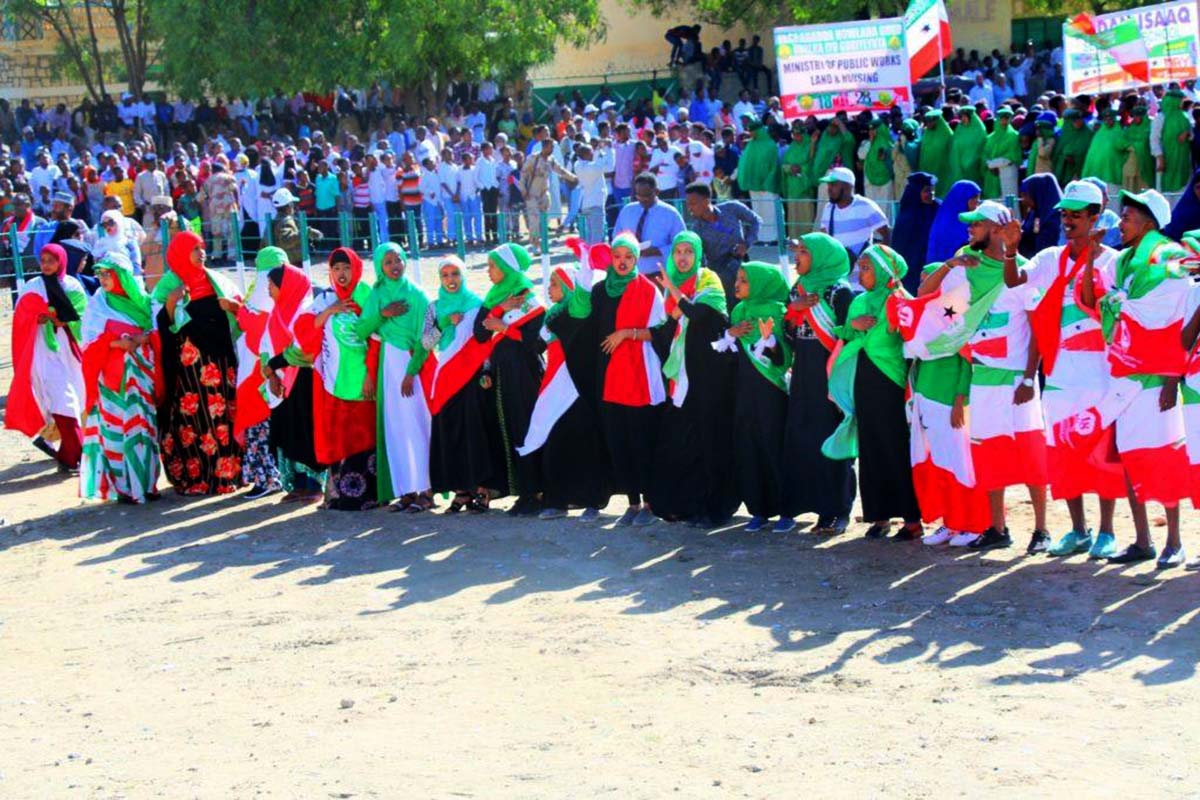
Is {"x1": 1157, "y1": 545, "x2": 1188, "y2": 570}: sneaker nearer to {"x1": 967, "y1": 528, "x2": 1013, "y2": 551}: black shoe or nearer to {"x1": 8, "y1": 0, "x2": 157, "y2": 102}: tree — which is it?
{"x1": 967, "y1": 528, "x2": 1013, "y2": 551}: black shoe

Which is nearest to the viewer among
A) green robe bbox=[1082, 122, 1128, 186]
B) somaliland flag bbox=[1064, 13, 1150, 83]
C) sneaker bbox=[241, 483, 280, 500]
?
sneaker bbox=[241, 483, 280, 500]

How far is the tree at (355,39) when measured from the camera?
3086 centimetres

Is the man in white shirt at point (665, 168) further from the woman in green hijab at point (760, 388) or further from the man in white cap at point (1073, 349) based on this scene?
the man in white cap at point (1073, 349)

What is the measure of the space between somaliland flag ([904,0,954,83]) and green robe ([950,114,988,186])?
3.27 ft

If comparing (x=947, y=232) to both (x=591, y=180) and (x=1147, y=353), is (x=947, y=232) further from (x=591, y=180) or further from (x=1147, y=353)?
(x=591, y=180)

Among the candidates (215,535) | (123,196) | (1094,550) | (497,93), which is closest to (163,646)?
(215,535)

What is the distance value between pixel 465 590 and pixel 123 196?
54.1 feet

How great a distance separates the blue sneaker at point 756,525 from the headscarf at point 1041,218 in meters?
3.78

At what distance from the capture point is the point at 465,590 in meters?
8.77

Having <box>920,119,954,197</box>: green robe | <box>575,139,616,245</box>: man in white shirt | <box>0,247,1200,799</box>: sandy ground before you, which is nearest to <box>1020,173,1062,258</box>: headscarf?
<box>0,247,1200,799</box>: sandy ground

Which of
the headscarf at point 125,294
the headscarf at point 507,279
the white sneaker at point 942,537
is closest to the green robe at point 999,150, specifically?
the headscarf at point 507,279

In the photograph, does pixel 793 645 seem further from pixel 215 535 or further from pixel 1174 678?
pixel 215 535

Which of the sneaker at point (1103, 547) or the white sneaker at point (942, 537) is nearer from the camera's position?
the sneaker at point (1103, 547)

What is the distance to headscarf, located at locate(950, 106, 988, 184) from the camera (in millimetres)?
18562
